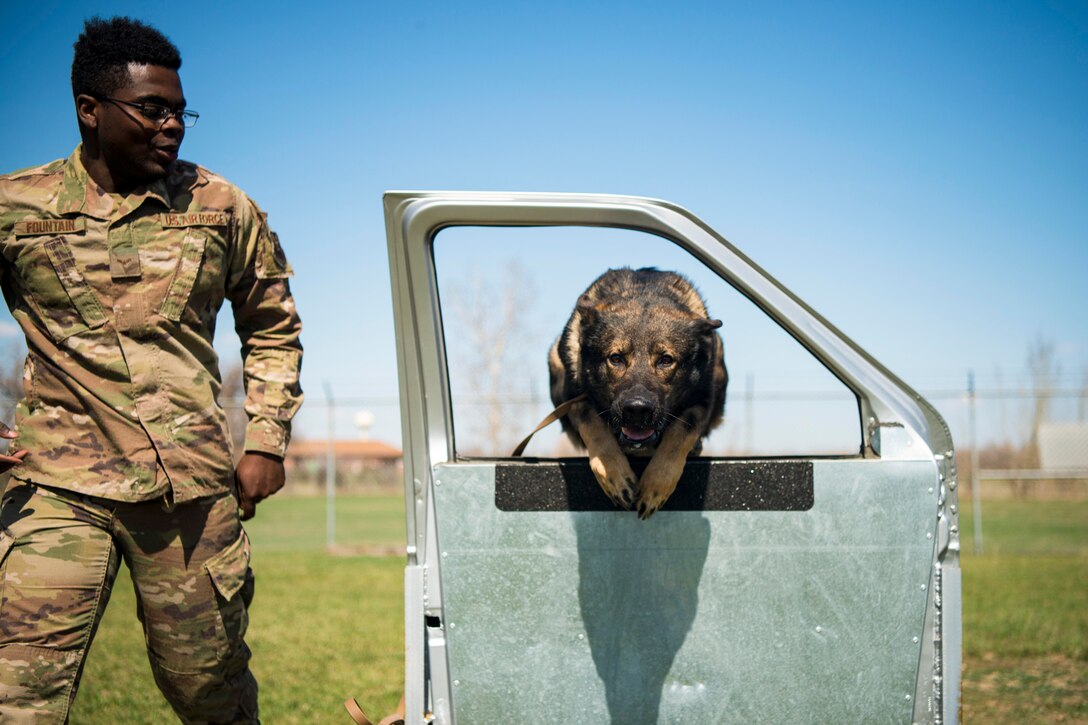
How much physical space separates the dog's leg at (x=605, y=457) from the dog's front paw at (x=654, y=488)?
0.03 meters

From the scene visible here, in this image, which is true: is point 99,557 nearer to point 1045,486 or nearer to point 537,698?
point 537,698

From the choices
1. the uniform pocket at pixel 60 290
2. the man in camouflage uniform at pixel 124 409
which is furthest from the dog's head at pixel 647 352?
the uniform pocket at pixel 60 290

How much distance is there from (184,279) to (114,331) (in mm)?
222

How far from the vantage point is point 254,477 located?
251cm

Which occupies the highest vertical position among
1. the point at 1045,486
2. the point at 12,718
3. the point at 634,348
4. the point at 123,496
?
the point at 634,348

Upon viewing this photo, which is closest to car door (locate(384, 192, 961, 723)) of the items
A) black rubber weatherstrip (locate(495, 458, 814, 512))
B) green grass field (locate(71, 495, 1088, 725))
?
black rubber weatherstrip (locate(495, 458, 814, 512))

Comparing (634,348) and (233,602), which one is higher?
(634,348)

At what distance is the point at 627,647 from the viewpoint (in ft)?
6.48

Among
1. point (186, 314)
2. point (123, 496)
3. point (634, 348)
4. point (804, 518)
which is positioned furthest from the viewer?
point (634, 348)

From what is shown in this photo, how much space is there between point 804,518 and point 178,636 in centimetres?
162

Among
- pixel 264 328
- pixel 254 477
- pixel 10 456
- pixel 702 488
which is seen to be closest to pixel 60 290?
pixel 10 456

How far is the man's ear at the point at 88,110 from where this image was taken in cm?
241

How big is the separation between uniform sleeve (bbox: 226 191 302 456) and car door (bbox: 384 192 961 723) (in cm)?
69

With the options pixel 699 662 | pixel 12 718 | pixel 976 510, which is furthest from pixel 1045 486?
pixel 12 718
